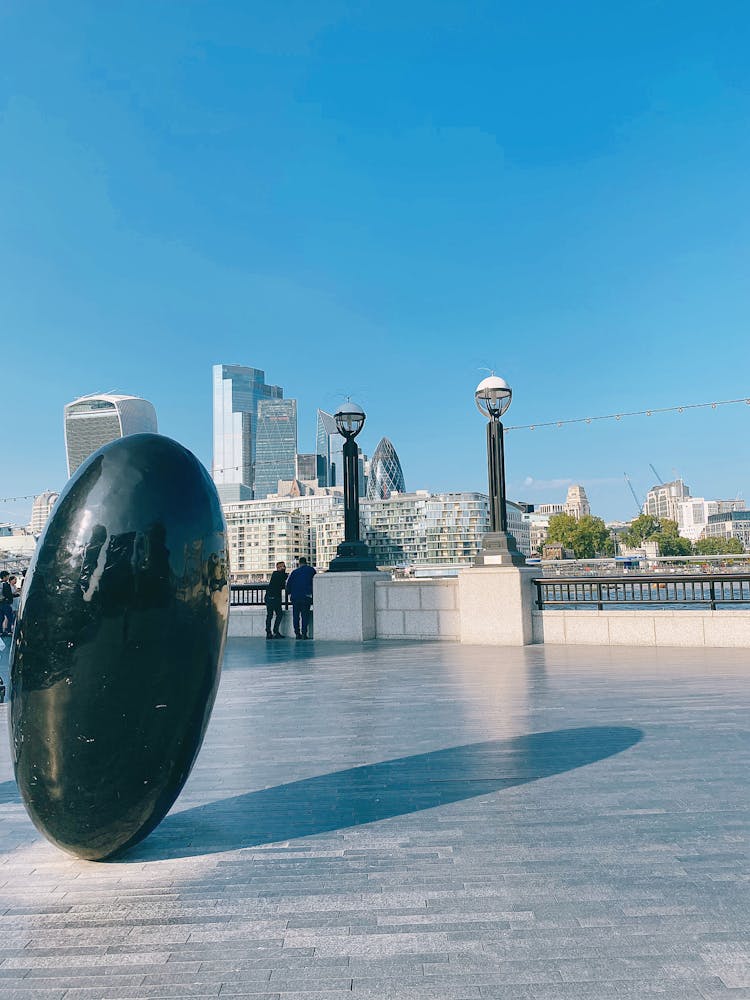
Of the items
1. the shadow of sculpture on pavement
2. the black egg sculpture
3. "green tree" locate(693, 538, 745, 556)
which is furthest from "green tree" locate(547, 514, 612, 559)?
the black egg sculpture

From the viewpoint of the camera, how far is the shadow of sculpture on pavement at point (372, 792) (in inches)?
157

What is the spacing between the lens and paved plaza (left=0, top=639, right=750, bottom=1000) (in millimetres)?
2539

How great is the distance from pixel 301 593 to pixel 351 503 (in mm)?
2369

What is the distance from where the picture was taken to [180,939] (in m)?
2.82

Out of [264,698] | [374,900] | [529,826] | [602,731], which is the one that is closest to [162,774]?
[374,900]

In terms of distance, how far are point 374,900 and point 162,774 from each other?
1.21 meters

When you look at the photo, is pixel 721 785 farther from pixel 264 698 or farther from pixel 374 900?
pixel 264 698

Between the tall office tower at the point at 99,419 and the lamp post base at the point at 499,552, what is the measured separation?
136 m

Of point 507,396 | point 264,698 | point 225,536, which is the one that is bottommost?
point 264,698

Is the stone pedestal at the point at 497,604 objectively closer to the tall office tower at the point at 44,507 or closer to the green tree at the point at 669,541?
the tall office tower at the point at 44,507

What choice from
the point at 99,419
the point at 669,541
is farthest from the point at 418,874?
the point at 669,541

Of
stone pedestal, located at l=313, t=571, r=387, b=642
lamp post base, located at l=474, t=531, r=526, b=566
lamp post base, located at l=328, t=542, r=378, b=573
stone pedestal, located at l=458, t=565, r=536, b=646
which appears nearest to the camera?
stone pedestal, located at l=458, t=565, r=536, b=646

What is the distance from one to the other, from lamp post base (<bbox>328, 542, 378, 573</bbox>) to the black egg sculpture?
1214cm

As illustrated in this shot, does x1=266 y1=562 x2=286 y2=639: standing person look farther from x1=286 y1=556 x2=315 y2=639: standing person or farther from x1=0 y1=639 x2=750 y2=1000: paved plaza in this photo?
x1=0 y1=639 x2=750 y2=1000: paved plaza
